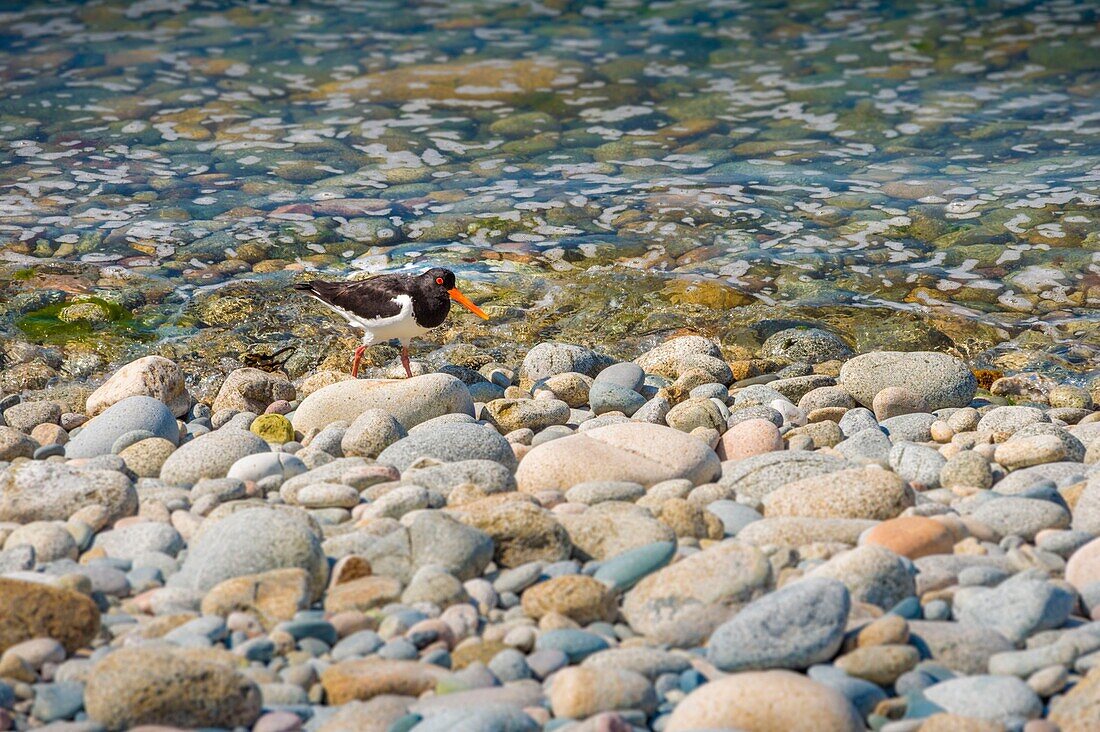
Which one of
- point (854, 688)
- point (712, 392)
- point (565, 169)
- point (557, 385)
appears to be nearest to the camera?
point (854, 688)

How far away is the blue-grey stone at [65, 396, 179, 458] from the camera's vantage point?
5.45m

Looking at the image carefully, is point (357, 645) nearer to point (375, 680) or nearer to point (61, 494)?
point (375, 680)

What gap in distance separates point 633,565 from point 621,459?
1043 mm

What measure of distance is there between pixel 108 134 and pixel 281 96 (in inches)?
83.7

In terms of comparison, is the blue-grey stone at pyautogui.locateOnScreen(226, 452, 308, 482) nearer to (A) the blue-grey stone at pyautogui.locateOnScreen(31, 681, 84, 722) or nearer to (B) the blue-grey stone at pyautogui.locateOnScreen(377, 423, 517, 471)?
(B) the blue-grey stone at pyautogui.locateOnScreen(377, 423, 517, 471)

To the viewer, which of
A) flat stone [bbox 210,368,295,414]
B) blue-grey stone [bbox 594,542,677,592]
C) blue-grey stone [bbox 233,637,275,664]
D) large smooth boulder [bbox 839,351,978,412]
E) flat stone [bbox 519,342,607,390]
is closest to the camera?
blue-grey stone [bbox 233,637,275,664]

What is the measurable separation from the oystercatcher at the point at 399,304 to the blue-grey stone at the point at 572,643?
328 centimetres

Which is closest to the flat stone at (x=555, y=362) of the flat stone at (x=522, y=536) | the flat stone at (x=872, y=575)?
the flat stone at (x=522, y=536)

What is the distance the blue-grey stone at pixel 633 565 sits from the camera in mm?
3908

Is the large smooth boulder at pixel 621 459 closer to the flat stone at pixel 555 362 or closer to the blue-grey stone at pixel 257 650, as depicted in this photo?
the blue-grey stone at pixel 257 650

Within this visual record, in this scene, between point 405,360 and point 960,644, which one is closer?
point 960,644

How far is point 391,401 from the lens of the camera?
5.86m

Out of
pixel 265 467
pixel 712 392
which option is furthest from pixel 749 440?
pixel 265 467

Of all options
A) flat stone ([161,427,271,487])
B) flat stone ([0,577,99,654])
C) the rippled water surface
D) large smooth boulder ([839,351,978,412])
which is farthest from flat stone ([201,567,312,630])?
the rippled water surface
